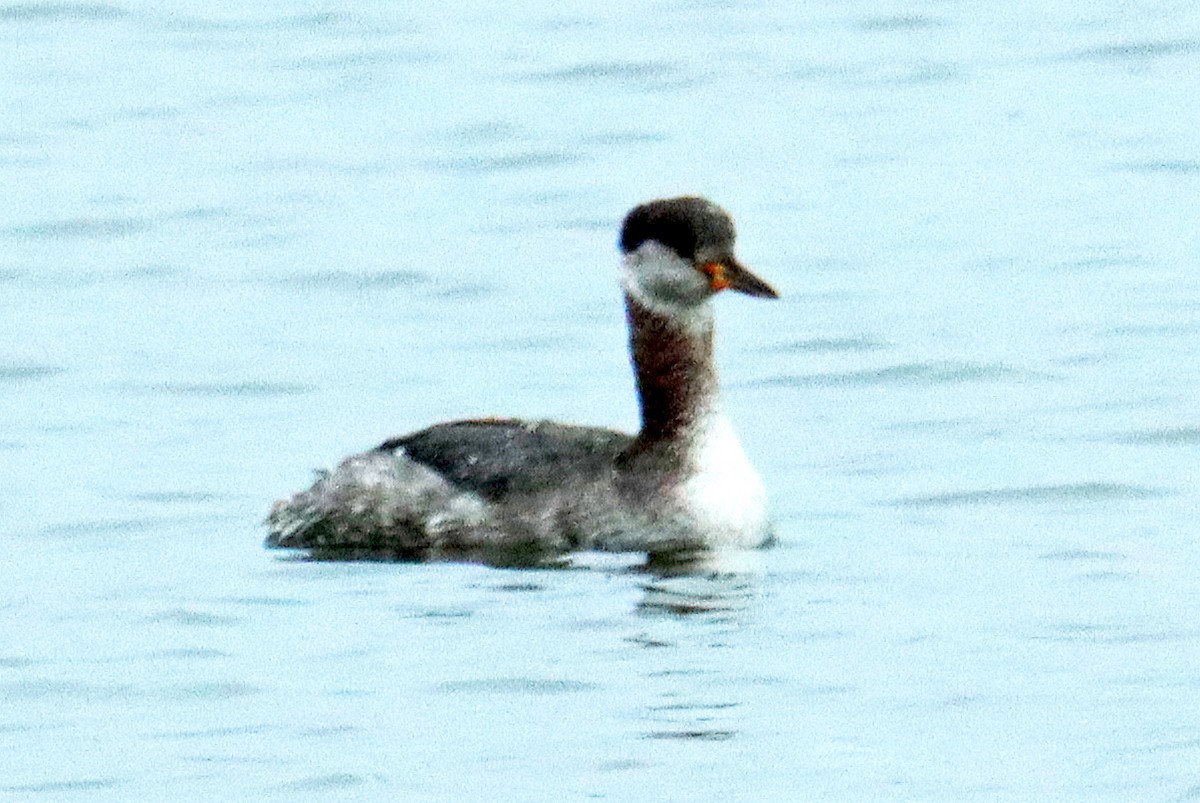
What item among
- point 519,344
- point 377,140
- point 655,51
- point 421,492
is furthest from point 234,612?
point 655,51

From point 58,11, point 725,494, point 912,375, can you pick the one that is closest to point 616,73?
point 58,11

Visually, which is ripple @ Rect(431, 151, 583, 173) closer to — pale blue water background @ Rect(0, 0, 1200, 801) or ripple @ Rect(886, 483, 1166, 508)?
pale blue water background @ Rect(0, 0, 1200, 801)

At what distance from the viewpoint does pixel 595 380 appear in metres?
17.1

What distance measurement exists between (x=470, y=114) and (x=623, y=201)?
8.97ft

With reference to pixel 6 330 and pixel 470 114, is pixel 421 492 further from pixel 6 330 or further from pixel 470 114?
pixel 470 114

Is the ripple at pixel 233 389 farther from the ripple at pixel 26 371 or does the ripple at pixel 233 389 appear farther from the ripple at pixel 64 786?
the ripple at pixel 64 786

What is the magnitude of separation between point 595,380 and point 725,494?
11.6 ft

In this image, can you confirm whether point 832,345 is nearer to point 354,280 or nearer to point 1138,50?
point 354,280

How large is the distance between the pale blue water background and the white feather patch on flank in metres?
0.32

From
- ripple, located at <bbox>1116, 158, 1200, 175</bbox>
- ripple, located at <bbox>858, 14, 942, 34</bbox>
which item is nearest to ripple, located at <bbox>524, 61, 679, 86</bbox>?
ripple, located at <bbox>858, 14, 942, 34</bbox>

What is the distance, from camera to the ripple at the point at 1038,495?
14367mm

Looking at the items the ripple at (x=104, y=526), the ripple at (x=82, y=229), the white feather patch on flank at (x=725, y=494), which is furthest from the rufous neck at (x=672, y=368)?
the ripple at (x=82, y=229)

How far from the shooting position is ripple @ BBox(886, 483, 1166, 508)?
566 inches

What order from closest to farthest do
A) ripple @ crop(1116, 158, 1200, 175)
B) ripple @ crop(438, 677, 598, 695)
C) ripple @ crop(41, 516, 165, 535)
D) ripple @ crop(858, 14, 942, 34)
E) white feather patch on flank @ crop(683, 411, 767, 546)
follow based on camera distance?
1. ripple @ crop(438, 677, 598, 695)
2. white feather patch on flank @ crop(683, 411, 767, 546)
3. ripple @ crop(41, 516, 165, 535)
4. ripple @ crop(1116, 158, 1200, 175)
5. ripple @ crop(858, 14, 942, 34)
